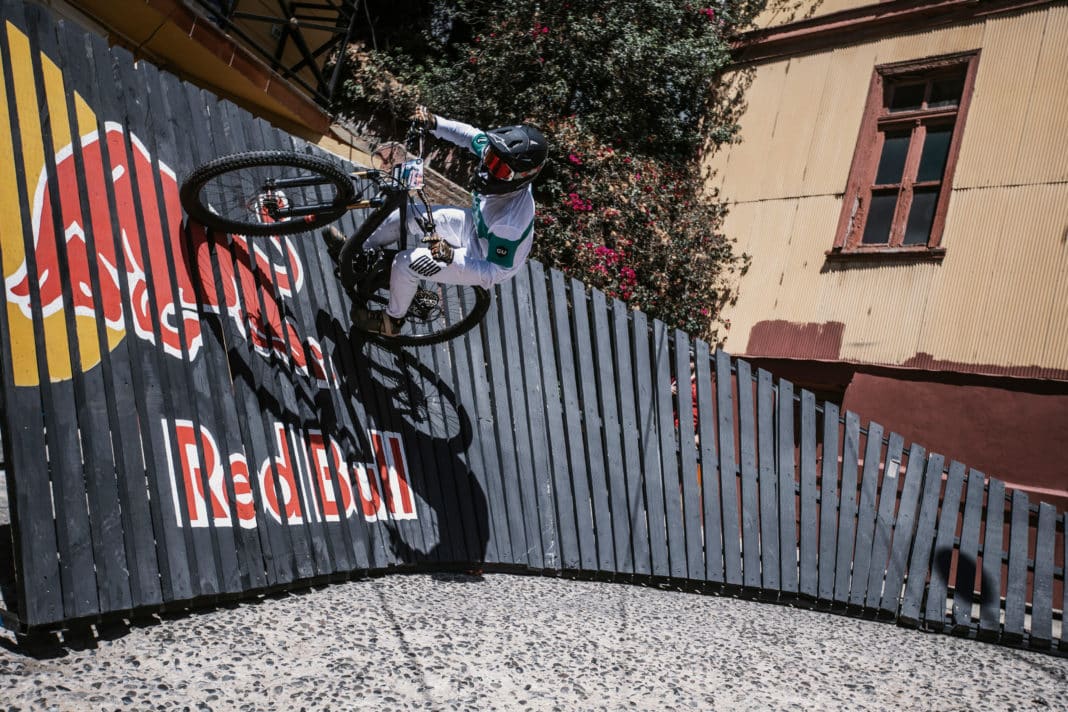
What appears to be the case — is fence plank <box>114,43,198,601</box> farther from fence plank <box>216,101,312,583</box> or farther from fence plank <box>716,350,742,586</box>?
fence plank <box>716,350,742,586</box>

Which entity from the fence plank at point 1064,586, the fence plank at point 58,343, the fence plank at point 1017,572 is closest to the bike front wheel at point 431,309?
the fence plank at point 58,343

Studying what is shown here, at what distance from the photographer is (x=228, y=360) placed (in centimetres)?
418

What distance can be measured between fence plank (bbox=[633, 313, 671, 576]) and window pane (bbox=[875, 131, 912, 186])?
5.33 meters

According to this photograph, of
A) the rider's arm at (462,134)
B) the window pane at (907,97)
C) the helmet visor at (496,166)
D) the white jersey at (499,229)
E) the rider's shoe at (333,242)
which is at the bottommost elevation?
the rider's shoe at (333,242)

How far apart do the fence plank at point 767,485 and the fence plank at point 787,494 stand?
0.04 metres

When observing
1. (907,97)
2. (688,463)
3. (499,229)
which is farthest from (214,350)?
(907,97)

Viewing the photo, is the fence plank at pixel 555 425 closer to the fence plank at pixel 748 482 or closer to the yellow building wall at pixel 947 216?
the fence plank at pixel 748 482

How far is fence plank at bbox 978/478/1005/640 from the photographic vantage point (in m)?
5.81

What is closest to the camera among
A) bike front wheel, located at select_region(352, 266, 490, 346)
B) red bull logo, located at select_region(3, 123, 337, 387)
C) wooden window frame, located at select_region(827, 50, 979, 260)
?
red bull logo, located at select_region(3, 123, 337, 387)

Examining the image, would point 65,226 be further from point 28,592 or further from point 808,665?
point 808,665

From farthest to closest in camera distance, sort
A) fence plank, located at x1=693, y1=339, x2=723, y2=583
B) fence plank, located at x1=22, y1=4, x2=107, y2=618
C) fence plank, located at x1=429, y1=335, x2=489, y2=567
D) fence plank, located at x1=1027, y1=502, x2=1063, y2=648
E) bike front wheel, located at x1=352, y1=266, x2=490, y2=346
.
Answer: fence plank, located at x1=693, y1=339, x2=723, y2=583, fence plank, located at x1=1027, y1=502, x2=1063, y2=648, fence plank, located at x1=429, y1=335, x2=489, y2=567, bike front wheel, located at x1=352, y1=266, x2=490, y2=346, fence plank, located at x1=22, y1=4, x2=107, y2=618

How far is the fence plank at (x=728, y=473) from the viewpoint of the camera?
5.91m

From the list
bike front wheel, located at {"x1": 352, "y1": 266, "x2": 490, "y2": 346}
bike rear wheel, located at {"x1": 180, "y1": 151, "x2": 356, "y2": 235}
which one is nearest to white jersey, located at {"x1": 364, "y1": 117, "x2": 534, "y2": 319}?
bike front wheel, located at {"x1": 352, "y1": 266, "x2": 490, "y2": 346}

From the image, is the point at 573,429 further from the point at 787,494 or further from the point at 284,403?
the point at 284,403
